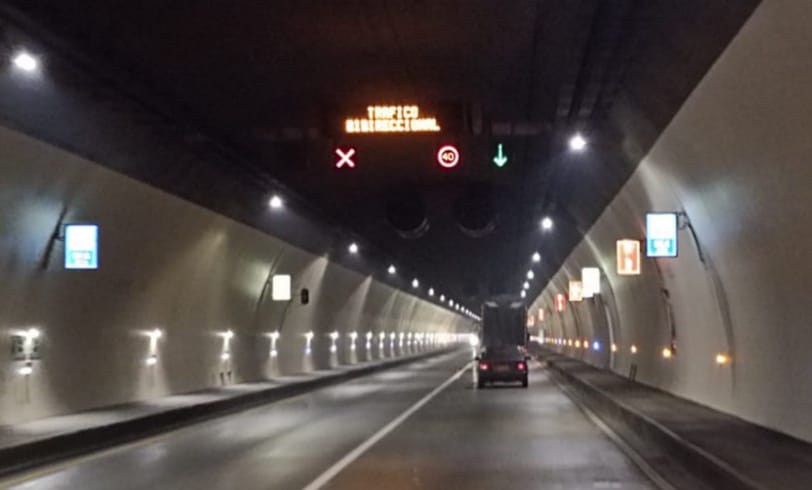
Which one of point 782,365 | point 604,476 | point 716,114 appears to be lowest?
point 604,476

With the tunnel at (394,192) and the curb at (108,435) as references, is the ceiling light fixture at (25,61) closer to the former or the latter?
the tunnel at (394,192)

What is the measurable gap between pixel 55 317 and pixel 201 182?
5.50 m

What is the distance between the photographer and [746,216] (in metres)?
19.2

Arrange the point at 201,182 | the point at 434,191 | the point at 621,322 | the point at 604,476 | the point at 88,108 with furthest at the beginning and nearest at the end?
the point at 621,322 → the point at 434,191 → the point at 201,182 → the point at 88,108 → the point at 604,476

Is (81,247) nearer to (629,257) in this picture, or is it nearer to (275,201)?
(275,201)

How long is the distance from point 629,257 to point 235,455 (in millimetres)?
13799

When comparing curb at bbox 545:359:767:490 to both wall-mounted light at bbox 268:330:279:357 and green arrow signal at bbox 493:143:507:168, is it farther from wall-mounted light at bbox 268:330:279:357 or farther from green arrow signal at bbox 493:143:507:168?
wall-mounted light at bbox 268:330:279:357

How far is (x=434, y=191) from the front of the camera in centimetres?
3816

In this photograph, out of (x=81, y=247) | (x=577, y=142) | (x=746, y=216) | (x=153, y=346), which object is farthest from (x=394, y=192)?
(x=746, y=216)

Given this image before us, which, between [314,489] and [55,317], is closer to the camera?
[314,489]

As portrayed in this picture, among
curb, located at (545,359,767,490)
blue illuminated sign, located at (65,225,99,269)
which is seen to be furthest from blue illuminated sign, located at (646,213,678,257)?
blue illuminated sign, located at (65,225,99,269)

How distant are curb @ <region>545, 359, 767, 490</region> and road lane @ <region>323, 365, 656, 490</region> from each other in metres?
0.67

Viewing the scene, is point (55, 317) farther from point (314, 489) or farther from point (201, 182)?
point (314, 489)

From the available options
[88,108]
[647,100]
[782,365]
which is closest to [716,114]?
[647,100]
